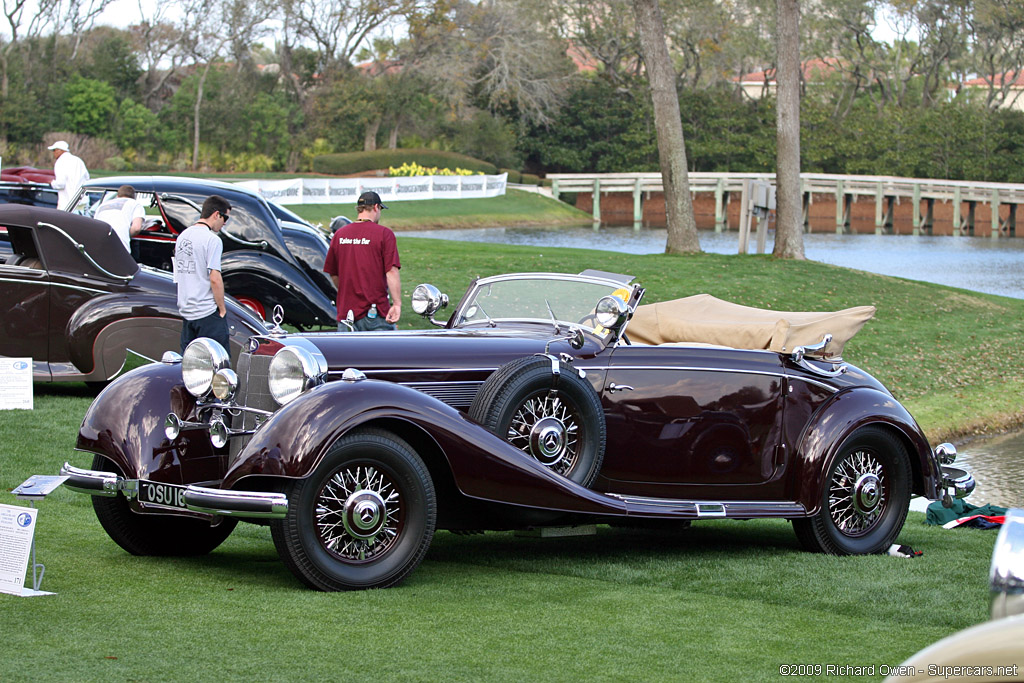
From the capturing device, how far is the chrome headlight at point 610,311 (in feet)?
22.4

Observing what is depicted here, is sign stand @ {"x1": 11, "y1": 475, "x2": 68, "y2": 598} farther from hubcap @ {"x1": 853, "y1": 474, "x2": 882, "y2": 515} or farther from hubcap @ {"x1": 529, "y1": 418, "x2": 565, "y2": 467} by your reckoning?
hubcap @ {"x1": 853, "y1": 474, "x2": 882, "y2": 515}

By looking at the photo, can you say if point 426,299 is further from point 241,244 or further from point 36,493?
point 241,244

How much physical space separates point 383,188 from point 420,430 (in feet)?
130

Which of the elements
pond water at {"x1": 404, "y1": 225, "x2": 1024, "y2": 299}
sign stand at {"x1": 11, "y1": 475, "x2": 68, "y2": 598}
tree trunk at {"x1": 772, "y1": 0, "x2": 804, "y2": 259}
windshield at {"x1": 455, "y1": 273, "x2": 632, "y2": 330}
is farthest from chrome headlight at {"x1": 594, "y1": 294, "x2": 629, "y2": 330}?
pond water at {"x1": 404, "y1": 225, "x2": 1024, "y2": 299}

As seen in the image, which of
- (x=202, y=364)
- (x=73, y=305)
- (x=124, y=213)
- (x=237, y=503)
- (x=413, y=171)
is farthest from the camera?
(x=413, y=171)

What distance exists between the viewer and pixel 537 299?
742 cm

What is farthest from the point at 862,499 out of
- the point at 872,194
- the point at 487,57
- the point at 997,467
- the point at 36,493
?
the point at 487,57

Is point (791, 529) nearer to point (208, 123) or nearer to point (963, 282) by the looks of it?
point (963, 282)

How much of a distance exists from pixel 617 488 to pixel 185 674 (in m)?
3.09

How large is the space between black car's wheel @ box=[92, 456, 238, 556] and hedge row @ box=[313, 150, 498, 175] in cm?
4690

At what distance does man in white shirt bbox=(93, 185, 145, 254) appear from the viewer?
13.5m

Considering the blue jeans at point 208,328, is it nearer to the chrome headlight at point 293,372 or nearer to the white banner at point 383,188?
the chrome headlight at point 293,372

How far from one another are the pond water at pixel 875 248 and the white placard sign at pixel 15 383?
70.9 ft

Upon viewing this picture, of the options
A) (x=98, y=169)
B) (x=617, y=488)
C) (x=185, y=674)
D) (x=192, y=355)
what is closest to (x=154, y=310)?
(x=192, y=355)
